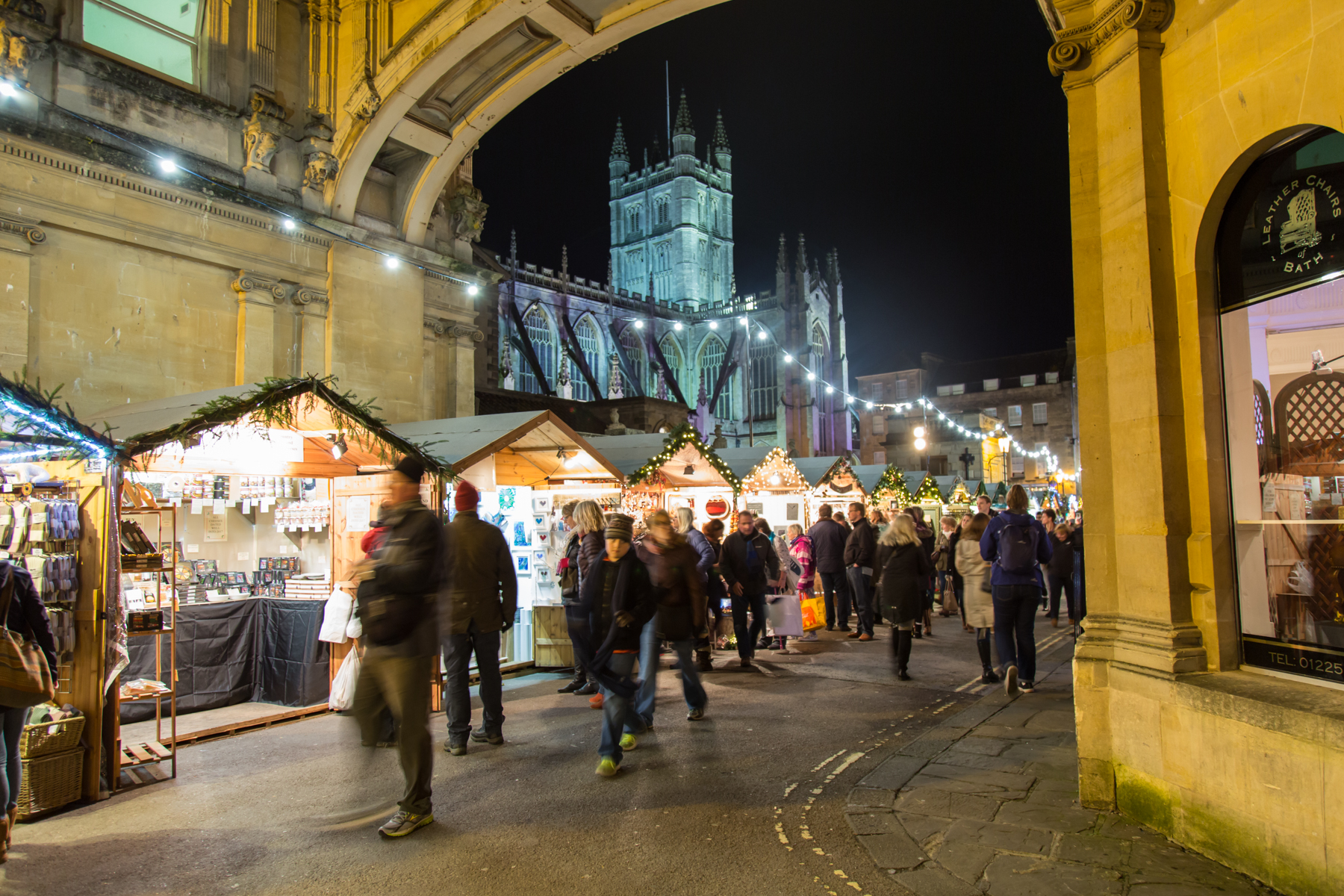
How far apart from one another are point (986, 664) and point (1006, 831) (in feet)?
12.5

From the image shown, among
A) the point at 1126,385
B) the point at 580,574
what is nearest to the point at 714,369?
the point at 580,574

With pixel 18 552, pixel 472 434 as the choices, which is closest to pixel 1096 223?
pixel 472 434

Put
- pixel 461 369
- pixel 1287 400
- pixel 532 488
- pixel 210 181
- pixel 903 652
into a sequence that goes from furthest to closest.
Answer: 1. pixel 461 369
2. pixel 210 181
3. pixel 532 488
4. pixel 903 652
5. pixel 1287 400

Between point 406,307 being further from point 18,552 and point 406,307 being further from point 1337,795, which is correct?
point 1337,795

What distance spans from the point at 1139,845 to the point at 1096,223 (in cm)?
298

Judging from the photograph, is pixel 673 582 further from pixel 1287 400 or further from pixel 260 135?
pixel 260 135

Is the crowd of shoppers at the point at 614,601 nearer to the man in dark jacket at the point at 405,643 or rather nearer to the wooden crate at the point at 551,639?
the man in dark jacket at the point at 405,643

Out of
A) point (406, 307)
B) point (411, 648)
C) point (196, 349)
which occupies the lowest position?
point (411, 648)

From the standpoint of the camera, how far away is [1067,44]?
4.27m

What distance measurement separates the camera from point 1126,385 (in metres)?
3.95

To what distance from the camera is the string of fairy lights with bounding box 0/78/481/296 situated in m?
8.25

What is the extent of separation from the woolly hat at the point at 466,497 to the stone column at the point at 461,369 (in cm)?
838

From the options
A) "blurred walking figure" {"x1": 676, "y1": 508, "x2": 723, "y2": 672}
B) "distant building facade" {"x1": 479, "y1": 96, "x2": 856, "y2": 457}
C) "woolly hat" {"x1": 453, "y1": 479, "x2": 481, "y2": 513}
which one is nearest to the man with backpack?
"blurred walking figure" {"x1": 676, "y1": 508, "x2": 723, "y2": 672}

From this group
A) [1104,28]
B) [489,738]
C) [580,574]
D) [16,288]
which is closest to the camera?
[1104,28]
